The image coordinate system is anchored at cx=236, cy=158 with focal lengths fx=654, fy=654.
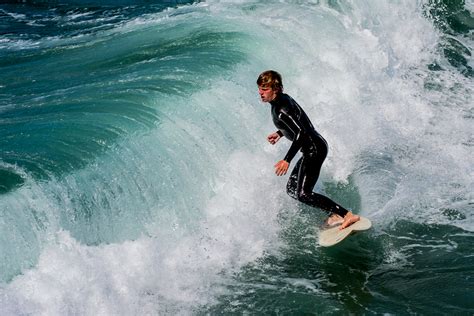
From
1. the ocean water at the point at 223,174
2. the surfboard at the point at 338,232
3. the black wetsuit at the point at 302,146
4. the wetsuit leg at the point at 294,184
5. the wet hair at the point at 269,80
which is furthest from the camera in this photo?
the wetsuit leg at the point at 294,184

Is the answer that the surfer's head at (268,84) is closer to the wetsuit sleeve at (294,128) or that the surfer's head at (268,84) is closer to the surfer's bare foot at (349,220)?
the wetsuit sleeve at (294,128)

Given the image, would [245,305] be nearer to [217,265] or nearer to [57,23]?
[217,265]

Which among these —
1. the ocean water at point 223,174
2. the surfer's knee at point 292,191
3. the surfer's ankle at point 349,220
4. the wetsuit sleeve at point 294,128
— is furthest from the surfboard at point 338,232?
the wetsuit sleeve at point 294,128

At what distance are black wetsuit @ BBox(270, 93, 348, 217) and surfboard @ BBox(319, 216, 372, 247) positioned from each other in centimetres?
18

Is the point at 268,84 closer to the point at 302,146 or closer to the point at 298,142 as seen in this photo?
the point at 298,142

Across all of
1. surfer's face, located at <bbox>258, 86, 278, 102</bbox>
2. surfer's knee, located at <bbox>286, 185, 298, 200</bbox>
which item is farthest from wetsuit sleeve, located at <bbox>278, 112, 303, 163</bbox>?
surfer's knee, located at <bbox>286, 185, 298, 200</bbox>

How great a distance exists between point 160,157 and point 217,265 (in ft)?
5.73

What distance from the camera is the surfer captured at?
6395 mm

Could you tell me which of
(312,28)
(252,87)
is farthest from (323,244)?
(312,28)

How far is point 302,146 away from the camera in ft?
22.4

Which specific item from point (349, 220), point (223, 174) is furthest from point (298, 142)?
point (223, 174)

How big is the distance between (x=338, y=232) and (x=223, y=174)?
6.23 ft

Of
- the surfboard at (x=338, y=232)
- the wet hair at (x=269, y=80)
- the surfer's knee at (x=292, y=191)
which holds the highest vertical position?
the wet hair at (x=269, y=80)

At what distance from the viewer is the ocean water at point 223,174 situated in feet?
20.4
